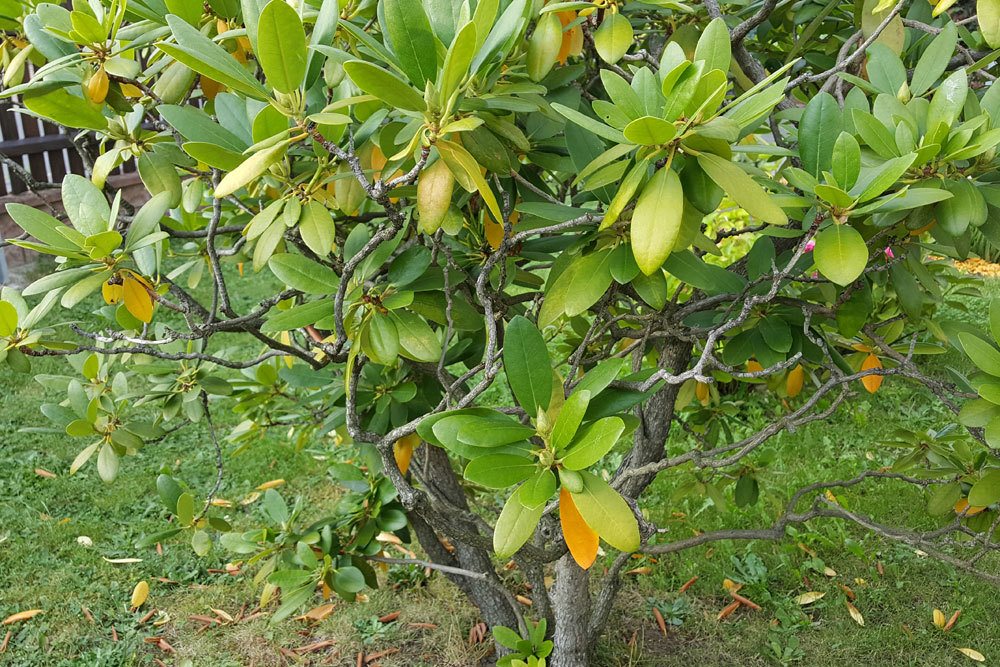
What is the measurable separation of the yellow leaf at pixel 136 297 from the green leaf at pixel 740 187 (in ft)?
3.25

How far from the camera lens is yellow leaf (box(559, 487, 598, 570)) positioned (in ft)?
3.98

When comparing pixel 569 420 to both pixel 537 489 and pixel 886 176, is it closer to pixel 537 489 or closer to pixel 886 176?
pixel 537 489

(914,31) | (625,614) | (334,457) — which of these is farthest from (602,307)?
(334,457)

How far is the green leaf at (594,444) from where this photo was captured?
113cm

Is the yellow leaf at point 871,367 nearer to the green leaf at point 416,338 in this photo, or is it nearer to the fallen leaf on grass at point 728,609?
the fallen leaf on grass at point 728,609

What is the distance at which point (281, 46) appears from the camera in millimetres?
1073

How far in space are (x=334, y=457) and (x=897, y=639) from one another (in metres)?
2.51

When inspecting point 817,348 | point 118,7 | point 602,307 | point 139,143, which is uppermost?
point 118,7

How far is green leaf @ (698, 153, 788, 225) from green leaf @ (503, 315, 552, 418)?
344mm

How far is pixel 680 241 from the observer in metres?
1.29

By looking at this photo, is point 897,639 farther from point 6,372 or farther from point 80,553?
point 6,372

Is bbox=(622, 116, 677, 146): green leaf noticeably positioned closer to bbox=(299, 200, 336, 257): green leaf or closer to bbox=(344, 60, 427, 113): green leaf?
bbox=(344, 60, 427, 113): green leaf

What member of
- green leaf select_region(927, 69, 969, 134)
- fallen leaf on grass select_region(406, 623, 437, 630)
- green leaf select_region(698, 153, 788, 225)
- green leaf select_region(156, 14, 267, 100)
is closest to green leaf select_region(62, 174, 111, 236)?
green leaf select_region(156, 14, 267, 100)

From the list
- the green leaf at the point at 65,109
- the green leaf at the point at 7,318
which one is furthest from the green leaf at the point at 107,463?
the green leaf at the point at 65,109
